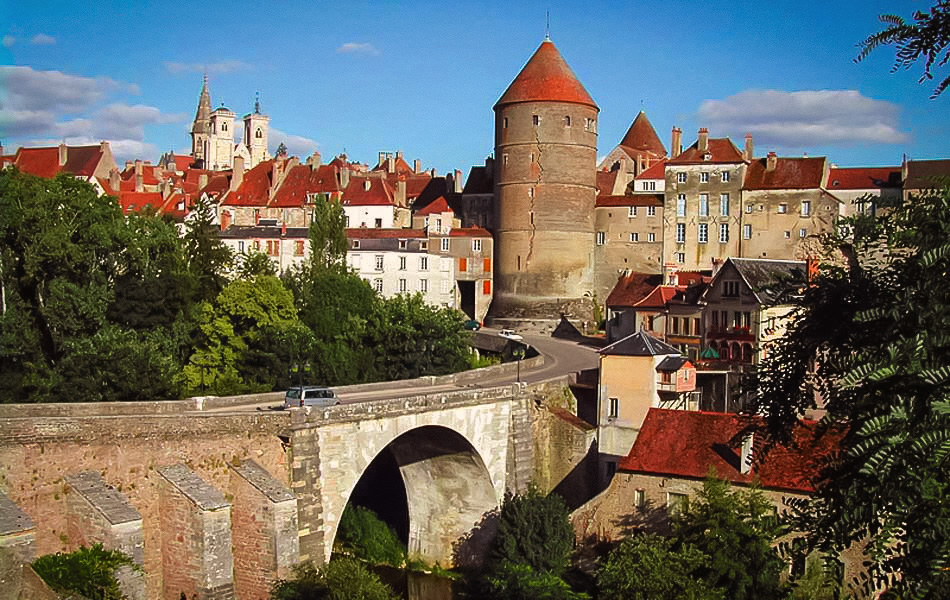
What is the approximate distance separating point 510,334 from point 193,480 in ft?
105

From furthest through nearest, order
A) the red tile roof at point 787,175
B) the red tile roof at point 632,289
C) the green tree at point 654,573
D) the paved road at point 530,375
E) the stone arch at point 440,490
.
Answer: the red tile roof at point 787,175
the red tile roof at point 632,289
the stone arch at point 440,490
the paved road at point 530,375
the green tree at point 654,573

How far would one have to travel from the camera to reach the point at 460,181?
211 ft

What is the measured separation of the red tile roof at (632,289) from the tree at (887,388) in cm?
3613

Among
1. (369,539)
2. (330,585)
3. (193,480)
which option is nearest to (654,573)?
(330,585)

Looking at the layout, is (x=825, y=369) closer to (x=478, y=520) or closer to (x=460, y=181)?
(x=478, y=520)

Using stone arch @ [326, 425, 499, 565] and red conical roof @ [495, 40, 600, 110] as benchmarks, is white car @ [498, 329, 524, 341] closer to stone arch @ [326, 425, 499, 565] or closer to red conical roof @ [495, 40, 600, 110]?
red conical roof @ [495, 40, 600, 110]

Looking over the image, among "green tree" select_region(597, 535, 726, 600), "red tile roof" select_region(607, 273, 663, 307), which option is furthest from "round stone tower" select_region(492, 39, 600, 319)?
"green tree" select_region(597, 535, 726, 600)

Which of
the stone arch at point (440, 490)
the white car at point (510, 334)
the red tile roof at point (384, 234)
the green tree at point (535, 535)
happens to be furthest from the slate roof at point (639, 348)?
the red tile roof at point (384, 234)

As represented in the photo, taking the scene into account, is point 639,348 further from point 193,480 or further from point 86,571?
point 86,571

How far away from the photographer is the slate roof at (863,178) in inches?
2067

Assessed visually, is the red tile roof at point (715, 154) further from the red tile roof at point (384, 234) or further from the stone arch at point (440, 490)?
the stone arch at point (440, 490)

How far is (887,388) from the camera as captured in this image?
261 inches

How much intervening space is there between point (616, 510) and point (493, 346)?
842 inches

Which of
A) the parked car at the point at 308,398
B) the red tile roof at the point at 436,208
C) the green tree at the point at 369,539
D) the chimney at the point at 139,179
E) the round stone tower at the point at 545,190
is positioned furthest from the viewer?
the chimney at the point at 139,179
